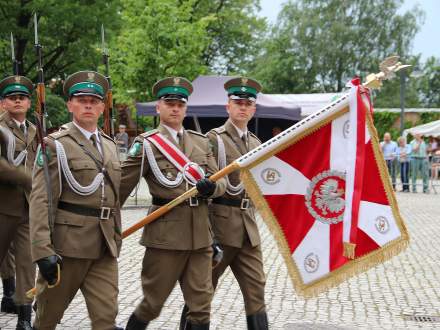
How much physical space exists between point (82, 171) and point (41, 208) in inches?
13.1

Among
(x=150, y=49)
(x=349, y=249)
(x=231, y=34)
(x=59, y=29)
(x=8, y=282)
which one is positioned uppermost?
(x=231, y=34)

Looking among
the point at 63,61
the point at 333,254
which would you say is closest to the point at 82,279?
the point at 333,254

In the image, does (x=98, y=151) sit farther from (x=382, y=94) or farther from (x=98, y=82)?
(x=382, y=94)

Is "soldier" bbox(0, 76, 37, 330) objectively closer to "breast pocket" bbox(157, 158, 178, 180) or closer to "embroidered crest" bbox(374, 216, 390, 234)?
"breast pocket" bbox(157, 158, 178, 180)

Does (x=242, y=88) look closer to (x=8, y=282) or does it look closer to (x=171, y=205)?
(x=171, y=205)

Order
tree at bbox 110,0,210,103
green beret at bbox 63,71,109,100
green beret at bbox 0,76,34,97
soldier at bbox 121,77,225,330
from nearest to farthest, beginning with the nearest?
green beret at bbox 63,71,109,100, soldier at bbox 121,77,225,330, green beret at bbox 0,76,34,97, tree at bbox 110,0,210,103

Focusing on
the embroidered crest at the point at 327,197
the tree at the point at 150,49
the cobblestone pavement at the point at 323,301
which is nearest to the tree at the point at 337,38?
the tree at the point at 150,49

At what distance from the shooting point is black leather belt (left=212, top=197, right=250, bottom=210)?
5574 millimetres

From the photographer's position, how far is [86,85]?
466 cm

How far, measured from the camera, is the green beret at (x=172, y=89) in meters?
5.22

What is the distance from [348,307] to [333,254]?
1.96 meters

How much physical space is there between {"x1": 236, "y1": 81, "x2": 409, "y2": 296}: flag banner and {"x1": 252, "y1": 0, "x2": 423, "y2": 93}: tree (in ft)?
170

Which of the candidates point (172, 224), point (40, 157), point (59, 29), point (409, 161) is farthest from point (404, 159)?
point (40, 157)

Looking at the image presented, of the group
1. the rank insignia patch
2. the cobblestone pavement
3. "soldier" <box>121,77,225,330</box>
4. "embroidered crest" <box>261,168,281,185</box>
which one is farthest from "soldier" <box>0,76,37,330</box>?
"embroidered crest" <box>261,168,281,185</box>
